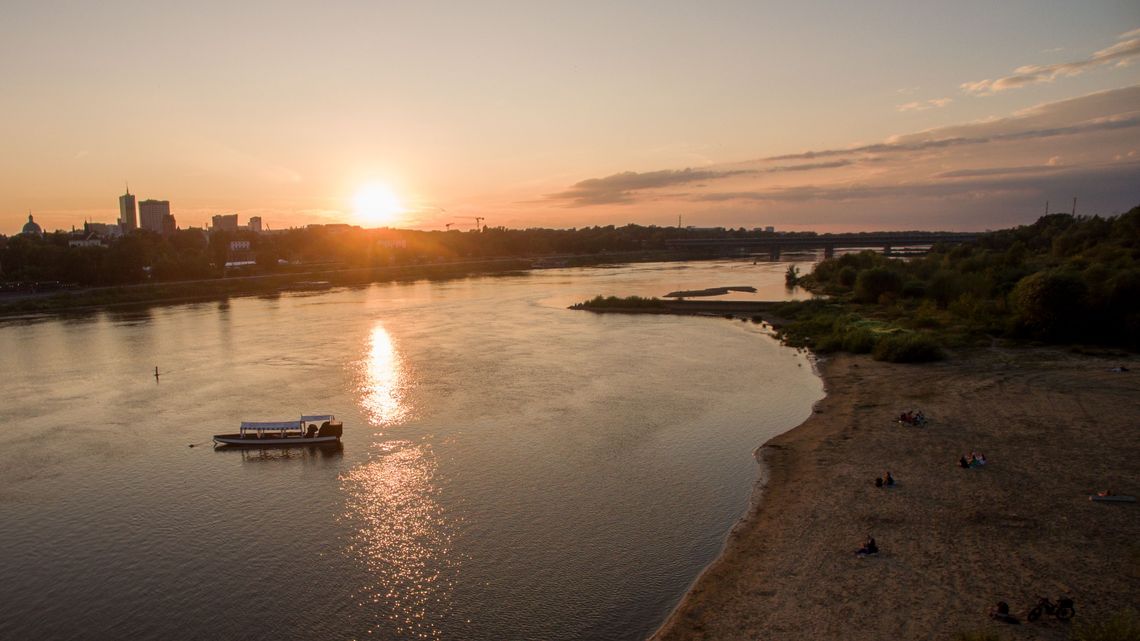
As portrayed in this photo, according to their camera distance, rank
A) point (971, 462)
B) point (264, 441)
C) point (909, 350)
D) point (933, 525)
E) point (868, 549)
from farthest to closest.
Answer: point (909, 350) → point (264, 441) → point (971, 462) → point (933, 525) → point (868, 549)

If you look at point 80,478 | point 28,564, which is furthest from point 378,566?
point 80,478

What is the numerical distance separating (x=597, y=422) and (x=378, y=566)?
1479 centimetres

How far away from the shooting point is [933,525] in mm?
18156

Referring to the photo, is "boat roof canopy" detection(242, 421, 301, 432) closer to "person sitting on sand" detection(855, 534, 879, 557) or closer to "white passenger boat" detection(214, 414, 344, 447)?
"white passenger boat" detection(214, 414, 344, 447)

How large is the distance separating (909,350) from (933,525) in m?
24.7

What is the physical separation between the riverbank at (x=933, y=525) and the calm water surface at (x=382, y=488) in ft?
5.62

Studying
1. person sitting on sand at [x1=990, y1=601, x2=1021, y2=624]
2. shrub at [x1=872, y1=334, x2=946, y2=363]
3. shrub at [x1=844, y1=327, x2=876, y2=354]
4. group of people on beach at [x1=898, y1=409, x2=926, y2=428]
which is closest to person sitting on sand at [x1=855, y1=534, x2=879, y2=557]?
person sitting on sand at [x1=990, y1=601, x2=1021, y2=624]

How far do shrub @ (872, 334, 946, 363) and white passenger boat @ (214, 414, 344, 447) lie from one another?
32625 millimetres

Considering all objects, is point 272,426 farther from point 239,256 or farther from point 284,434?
point 239,256

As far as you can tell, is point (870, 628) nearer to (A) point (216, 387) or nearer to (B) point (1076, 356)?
(B) point (1076, 356)

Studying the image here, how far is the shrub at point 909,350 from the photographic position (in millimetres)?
39781

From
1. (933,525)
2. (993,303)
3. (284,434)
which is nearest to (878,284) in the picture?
(993,303)

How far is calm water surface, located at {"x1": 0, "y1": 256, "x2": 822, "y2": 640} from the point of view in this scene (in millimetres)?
16031

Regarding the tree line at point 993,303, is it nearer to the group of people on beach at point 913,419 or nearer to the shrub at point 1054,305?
the shrub at point 1054,305
